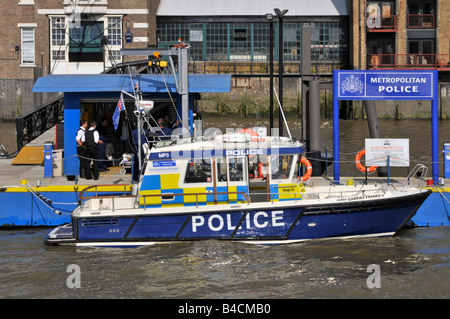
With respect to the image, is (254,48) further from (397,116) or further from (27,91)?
(27,91)

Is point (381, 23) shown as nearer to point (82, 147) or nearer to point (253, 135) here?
point (82, 147)

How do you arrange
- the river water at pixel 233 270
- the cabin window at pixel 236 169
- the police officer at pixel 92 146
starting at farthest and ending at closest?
1. the police officer at pixel 92 146
2. the cabin window at pixel 236 169
3. the river water at pixel 233 270

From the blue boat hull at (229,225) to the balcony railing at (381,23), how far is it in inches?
1165

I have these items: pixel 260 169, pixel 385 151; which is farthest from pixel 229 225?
pixel 385 151

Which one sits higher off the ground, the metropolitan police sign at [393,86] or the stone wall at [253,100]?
the stone wall at [253,100]

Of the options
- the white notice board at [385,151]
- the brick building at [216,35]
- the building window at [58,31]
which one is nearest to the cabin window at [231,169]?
the white notice board at [385,151]

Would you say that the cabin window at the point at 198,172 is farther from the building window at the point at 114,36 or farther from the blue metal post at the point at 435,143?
the building window at the point at 114,36

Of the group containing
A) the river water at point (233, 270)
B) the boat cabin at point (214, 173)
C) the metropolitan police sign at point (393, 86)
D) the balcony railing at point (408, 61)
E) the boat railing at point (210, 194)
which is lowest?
the river water at point (233, 270)

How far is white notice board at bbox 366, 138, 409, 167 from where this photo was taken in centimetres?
1972

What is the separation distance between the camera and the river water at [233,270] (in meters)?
14.1

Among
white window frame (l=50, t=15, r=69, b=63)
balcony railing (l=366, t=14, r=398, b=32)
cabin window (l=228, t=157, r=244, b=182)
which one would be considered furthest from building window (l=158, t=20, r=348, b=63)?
cabin window (l=228, t=157, r=244, b=182)

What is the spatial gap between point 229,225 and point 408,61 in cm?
3129
